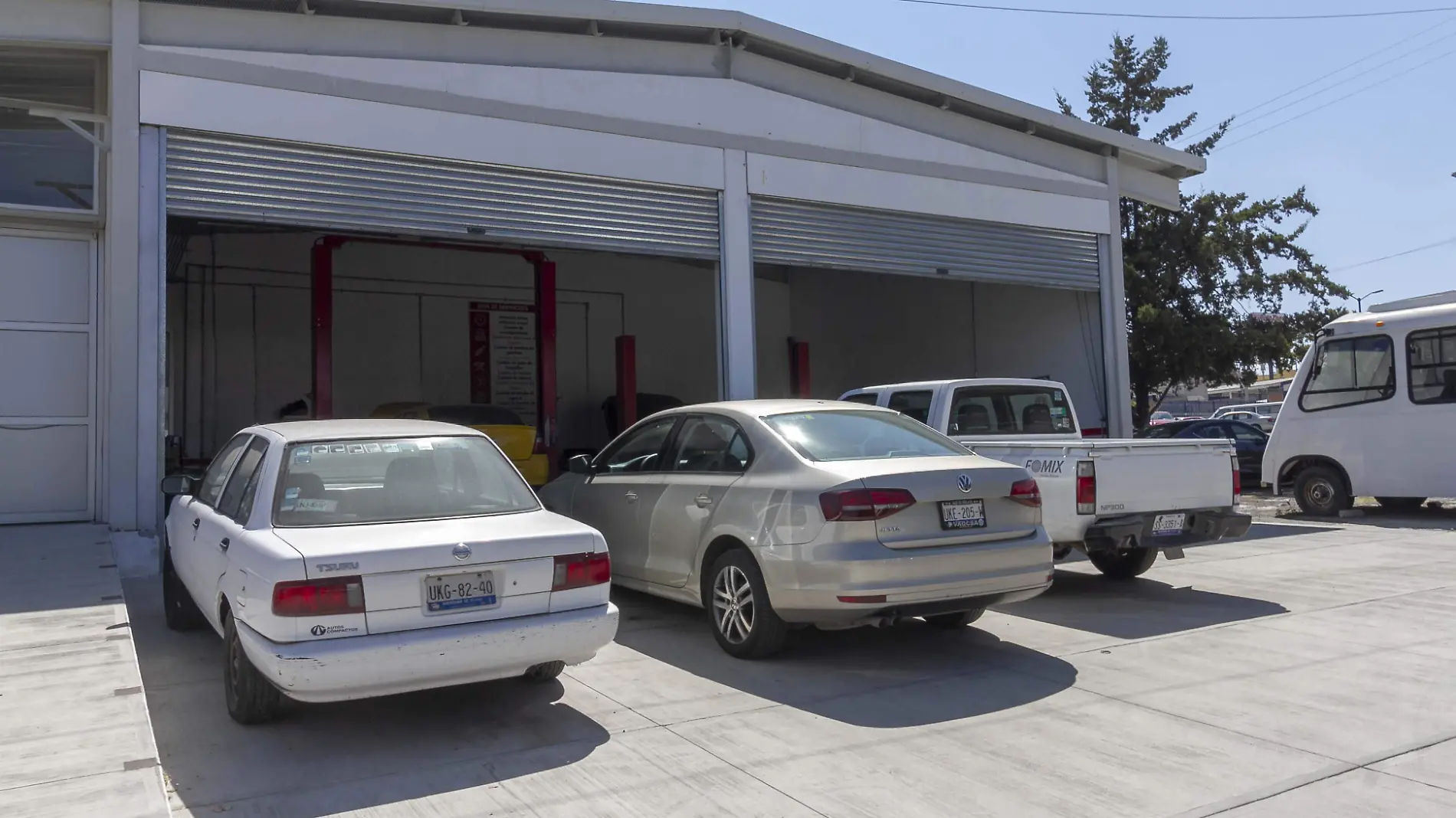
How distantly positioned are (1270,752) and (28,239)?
1057cm

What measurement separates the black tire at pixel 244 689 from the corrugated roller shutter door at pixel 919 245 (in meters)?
8.66

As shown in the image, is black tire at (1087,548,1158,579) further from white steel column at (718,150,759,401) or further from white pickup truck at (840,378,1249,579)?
white steel column at (718,150,759,401)

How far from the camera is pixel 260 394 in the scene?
59.6 feet

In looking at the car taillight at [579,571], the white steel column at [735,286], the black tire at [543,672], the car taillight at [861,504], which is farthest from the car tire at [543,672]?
the white steel column at [735,286]

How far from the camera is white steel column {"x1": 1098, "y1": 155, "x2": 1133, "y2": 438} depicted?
16.0 meters

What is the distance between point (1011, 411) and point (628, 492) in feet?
13.0

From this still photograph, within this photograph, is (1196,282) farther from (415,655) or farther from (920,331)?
(415,655)

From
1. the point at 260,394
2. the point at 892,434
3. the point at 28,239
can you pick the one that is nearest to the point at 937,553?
the point at 892,434

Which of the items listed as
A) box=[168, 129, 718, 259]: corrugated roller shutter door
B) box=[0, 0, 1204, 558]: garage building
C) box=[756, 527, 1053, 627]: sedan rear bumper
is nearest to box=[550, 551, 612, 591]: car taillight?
box=[756, 527, 1053, 627]: sedan rear bumper

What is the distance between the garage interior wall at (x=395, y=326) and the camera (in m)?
17.6

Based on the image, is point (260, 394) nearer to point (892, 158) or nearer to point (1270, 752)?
point (892, 158)

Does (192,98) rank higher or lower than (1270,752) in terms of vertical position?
higher

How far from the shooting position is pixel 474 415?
13.5m

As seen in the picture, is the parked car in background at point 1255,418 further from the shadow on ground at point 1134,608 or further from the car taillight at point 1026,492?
the car taillight at point 1026,492
